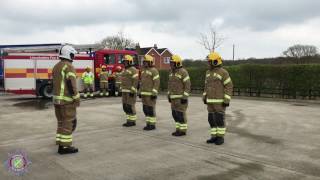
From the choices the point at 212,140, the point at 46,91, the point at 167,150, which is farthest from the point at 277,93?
the point at 167,150

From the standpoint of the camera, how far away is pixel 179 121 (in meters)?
9.53

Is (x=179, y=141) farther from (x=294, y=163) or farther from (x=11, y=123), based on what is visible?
(x=11, y=123)

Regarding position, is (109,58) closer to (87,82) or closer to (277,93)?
(87,82)

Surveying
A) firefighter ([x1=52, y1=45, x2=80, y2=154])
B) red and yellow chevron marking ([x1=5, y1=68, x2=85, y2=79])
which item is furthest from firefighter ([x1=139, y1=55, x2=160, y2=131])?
red and yellow chevron marking ([x1=5, y1=68, x2=85, y2=79])

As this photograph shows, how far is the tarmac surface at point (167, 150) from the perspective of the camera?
628cm

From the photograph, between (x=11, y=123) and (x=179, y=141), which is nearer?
(x=179, y=141)

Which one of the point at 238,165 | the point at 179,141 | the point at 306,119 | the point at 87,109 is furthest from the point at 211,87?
the point at 87,109

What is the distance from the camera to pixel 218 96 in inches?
331

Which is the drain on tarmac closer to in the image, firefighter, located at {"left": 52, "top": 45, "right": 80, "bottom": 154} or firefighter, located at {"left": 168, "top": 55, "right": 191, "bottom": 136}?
firefighter, located at {"left": 168, "top": 55, "right": 191, "bottom": 136}

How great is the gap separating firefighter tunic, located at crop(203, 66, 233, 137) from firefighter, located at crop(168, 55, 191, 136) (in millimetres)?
1035

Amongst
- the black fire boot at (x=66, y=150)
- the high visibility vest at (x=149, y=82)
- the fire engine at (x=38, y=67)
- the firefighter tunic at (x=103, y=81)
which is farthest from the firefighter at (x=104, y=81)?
the black fire boot at (x=66, y=150)

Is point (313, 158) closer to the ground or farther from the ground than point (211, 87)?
closer to the ground

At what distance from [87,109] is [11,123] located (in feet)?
12.9

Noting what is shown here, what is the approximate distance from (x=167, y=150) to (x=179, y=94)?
1.98m
